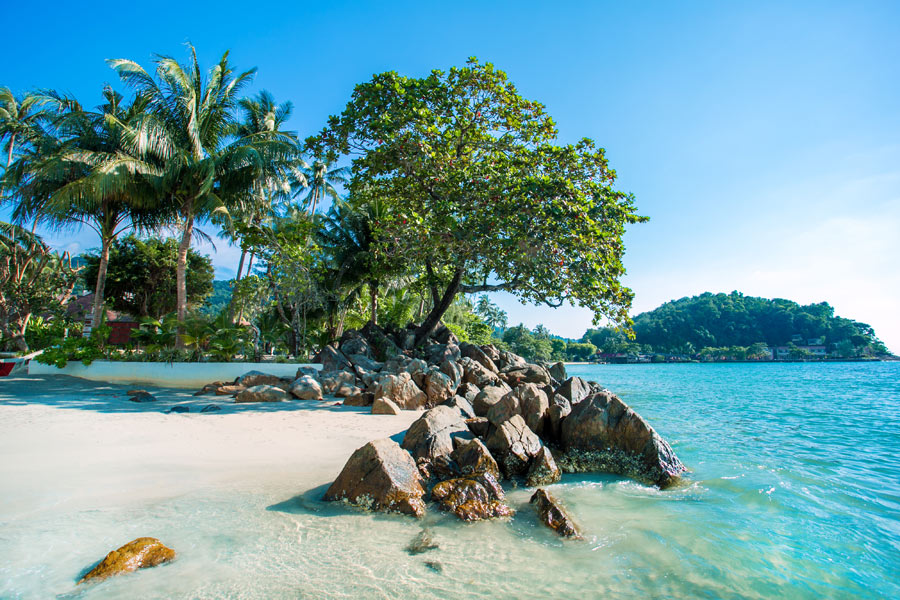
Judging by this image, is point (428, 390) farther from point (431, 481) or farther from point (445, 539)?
point (445, 539)

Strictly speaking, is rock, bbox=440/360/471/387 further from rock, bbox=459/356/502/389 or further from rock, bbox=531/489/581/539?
rock, bbox=531/489/581/539

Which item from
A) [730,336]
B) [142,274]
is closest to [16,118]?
[142,274]

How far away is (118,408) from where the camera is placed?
30.6ft

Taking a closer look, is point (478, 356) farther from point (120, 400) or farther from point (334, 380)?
point (120, 400)

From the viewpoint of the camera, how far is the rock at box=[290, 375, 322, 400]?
10.9 meters

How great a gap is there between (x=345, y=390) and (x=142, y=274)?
2117 cm

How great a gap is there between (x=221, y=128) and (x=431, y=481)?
691 inches

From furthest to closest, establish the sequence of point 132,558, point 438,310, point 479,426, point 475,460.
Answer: point 438,310
point 479,426
point 475,460
point 132,558

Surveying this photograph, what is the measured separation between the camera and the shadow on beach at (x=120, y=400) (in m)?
9.45

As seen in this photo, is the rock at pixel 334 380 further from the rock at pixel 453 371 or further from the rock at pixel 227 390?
the rock at pixel 453 371

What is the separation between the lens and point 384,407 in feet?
30.9

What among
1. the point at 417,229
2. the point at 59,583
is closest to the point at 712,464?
the point at 59,583

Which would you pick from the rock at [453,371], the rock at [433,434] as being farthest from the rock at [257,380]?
the rock at [433,434]

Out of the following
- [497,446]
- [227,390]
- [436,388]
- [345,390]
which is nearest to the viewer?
[497,446]
